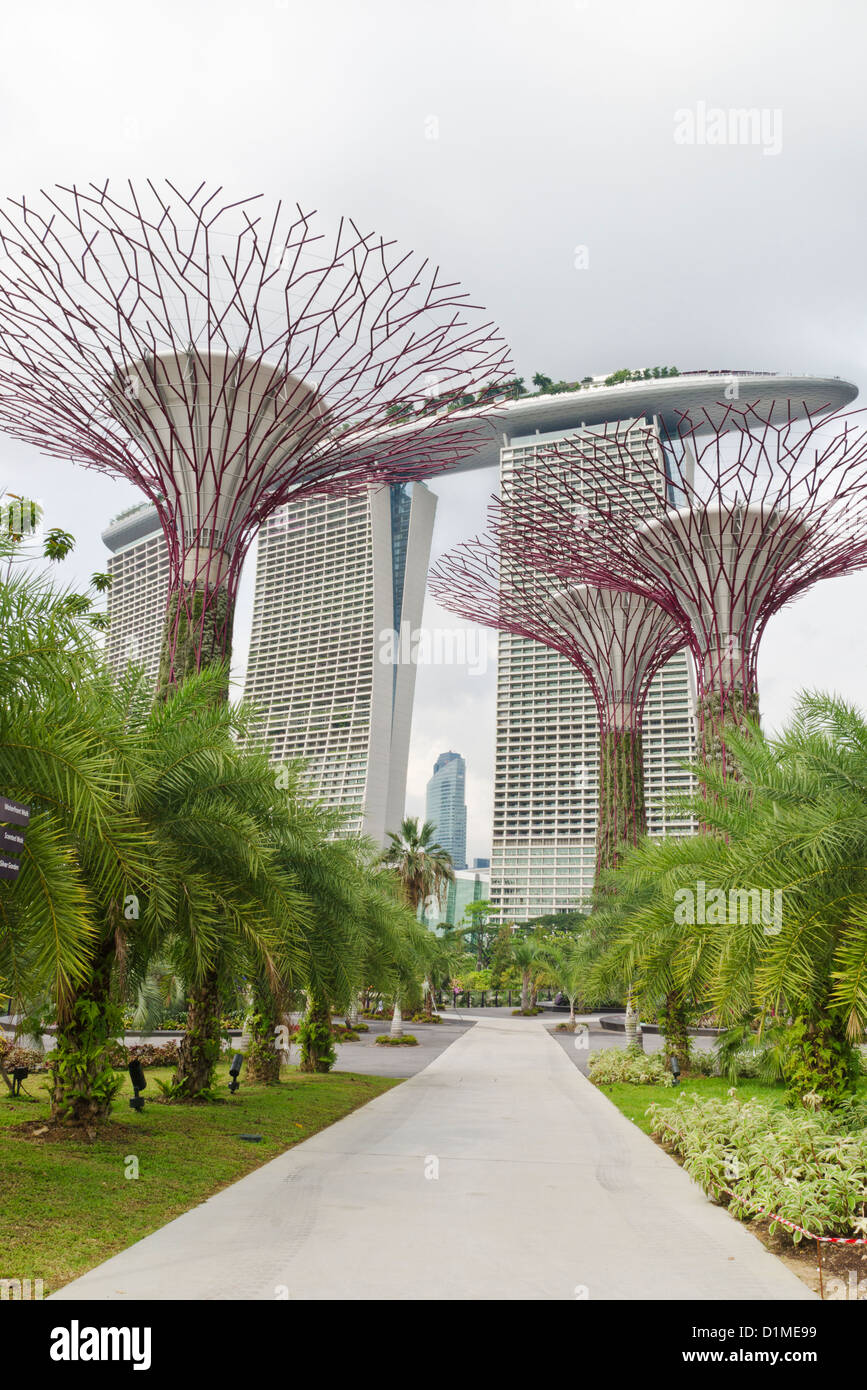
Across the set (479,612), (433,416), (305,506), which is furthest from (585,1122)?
(305,506)

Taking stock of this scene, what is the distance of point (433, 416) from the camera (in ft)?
49.7

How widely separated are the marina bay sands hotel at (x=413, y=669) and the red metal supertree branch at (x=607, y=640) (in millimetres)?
55450

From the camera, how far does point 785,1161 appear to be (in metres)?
7.74

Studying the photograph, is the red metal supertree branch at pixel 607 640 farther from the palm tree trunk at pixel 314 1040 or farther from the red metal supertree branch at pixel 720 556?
the palm tree trunk at pixel 314 1040

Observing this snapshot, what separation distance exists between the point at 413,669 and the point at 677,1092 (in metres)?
82.7

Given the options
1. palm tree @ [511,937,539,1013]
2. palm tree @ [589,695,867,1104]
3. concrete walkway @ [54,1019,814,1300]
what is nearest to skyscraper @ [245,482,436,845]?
palm tree @ [511,937,539,1013]

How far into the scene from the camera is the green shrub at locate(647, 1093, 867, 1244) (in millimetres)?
6926

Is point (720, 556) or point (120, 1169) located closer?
point (120, 1169)

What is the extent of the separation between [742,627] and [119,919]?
15.6 m

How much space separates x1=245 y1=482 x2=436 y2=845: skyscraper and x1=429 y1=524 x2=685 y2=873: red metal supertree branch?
62.3m

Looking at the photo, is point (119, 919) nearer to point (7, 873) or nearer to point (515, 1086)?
point (7, 873)

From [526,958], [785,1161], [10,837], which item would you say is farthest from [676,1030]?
[526,958]

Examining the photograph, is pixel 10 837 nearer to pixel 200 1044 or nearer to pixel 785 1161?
pixel 785 1161

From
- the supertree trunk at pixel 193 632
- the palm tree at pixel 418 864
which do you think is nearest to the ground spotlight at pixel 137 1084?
the supertree trunk at pixel 193 632
